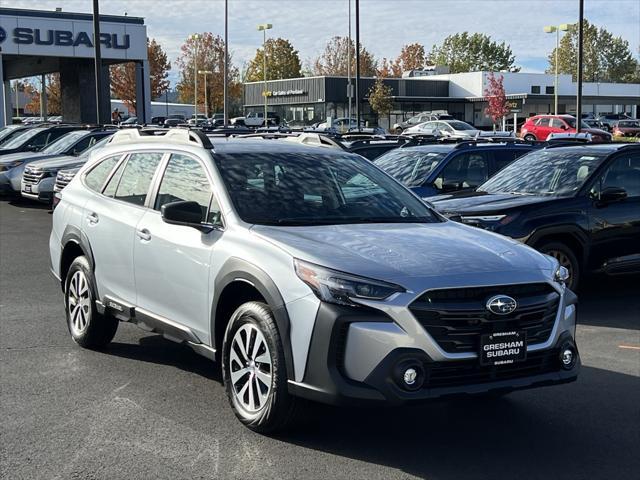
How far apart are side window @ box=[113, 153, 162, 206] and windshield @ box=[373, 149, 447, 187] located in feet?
19.6

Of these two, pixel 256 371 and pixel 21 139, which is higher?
pixel 21 139

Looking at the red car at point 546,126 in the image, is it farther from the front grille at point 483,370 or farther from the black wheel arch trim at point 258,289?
the black wheel arch trim at point 258,289

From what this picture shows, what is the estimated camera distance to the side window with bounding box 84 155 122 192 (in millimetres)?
7254

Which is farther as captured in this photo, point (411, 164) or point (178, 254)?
point (411, 164)

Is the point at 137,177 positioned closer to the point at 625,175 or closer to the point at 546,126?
the point at 625,175

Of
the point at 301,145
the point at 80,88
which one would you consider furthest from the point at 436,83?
the point at 301,145

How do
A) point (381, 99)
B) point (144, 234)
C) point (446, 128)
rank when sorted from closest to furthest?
point (144, 234) < point (446, 128) < point (381, 99)

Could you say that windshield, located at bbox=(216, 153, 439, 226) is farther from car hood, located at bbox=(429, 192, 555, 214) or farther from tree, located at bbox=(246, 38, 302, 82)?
tree, located at bbox=(246, 38, 302, 82)

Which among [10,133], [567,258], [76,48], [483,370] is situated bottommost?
[567,258]

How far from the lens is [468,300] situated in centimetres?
463

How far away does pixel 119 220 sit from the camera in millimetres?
→ 6578

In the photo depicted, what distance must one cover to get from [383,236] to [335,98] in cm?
6856

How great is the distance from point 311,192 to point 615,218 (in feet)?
16.5

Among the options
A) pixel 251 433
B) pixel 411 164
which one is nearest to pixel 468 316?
pixel 251 433
